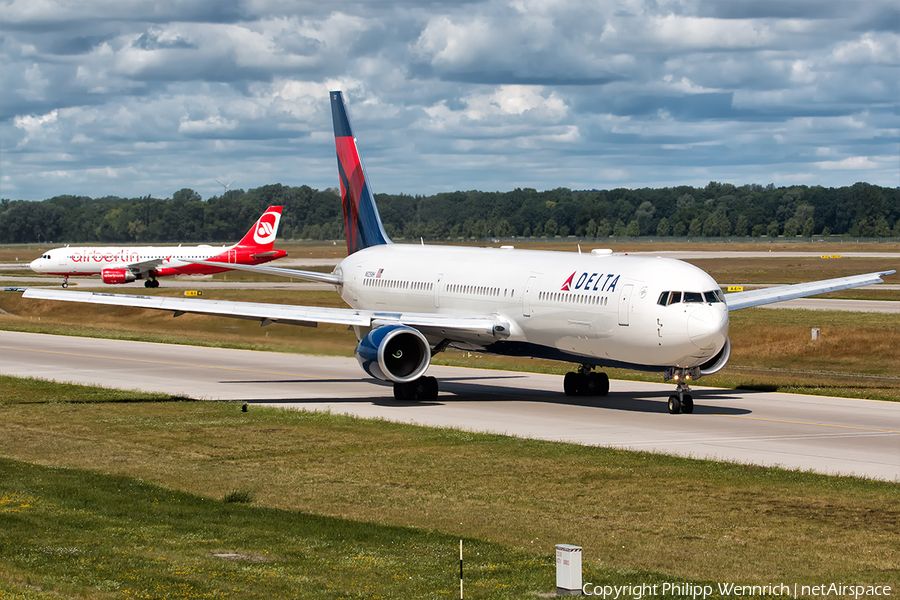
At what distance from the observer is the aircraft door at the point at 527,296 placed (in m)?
33.7

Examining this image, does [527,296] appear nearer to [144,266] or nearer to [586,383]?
[586,383]

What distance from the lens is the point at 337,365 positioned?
47875 millimetres

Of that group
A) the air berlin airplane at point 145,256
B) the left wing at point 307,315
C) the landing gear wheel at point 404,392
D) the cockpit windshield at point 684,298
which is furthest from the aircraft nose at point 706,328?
the air berlin airplane at point 145,256

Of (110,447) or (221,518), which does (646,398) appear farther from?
(221,518)

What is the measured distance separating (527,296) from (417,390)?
4.90 m

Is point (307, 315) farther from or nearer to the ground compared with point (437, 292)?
nearer to the ground

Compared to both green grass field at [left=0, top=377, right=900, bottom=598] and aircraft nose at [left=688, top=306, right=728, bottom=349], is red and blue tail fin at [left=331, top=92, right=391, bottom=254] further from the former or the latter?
aircraft nose at [left=688, top=306, right=728, bottom=349]

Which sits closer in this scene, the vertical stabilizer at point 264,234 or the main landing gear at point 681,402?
the main landing gear at point 681,402

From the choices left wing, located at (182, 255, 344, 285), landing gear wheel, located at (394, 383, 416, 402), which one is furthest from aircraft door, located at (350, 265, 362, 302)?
landing gear wheel, located at (394, 383, 416, 402)

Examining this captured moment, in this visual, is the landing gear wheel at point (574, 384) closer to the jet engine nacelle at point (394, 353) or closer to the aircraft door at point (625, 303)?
the jet engine nacelle at point (394, 353)

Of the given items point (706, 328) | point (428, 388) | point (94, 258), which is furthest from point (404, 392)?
point (94, 258)

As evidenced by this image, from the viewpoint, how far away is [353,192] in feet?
149

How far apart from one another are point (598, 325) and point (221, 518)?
1551cm

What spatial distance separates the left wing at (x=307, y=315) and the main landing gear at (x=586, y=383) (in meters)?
3.48
